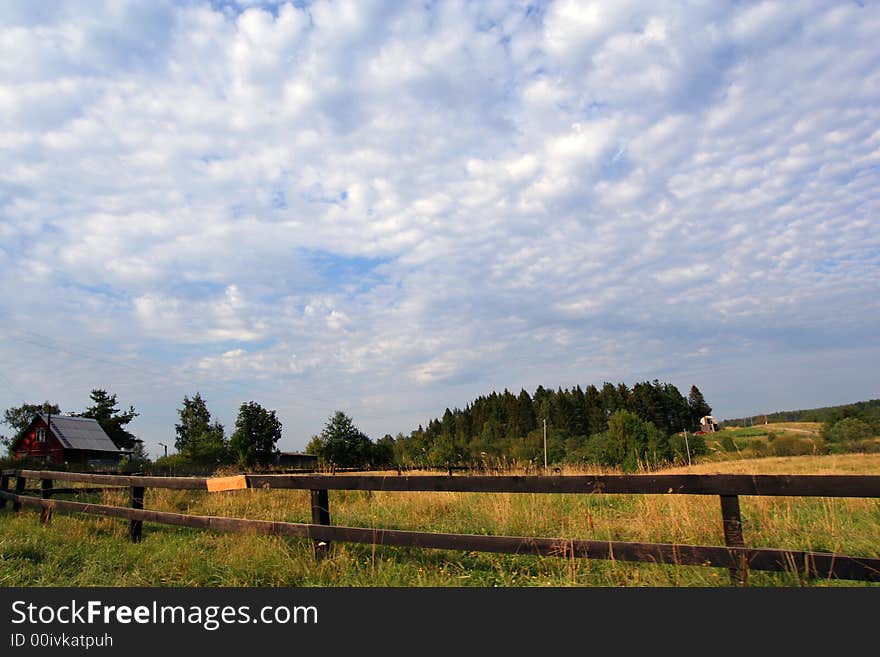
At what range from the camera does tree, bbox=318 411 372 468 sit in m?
61.5

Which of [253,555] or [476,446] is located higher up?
[253,555]

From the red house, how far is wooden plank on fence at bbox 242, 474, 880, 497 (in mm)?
57612

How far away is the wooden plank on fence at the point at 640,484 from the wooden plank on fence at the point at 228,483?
1.90ft

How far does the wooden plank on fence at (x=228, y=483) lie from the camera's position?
6297 millimetres

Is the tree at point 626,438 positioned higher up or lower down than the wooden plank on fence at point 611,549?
lower down

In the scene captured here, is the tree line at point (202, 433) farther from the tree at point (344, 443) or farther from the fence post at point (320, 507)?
the fence post at point (320, 507)

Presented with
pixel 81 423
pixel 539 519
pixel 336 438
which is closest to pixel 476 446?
pixel 336 438

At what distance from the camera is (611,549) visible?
419 centimetres

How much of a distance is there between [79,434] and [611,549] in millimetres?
66059

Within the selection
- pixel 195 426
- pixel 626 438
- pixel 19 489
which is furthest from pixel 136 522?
pixel 195 426

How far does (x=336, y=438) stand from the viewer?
62.5 metres

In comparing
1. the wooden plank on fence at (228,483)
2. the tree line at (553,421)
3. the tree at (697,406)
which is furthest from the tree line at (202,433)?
the tree at (697,406)
